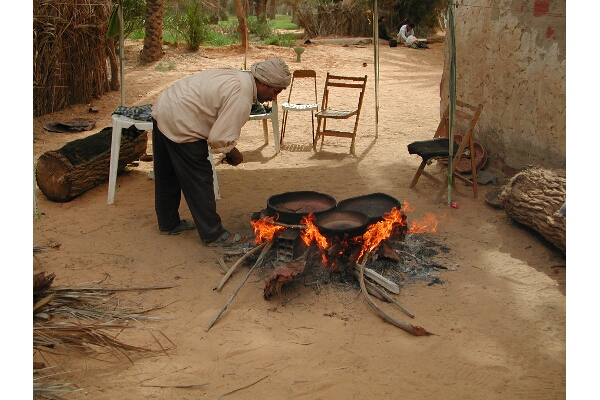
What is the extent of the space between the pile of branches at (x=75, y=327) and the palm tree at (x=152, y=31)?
33.7 ft

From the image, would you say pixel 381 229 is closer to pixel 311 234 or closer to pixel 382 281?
pixel 382 281

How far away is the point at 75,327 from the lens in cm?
326

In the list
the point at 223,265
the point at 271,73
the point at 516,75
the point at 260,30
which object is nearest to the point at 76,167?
the point at 223,265

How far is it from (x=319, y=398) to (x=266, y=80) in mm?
2445

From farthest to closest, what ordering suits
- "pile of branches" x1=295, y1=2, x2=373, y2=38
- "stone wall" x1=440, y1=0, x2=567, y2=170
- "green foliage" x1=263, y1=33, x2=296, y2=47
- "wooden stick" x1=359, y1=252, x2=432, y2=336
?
"pile of branches" x1=295, y1=2, x2=373, y2=38, "green foliage" x1=263, y1=33, x2=296, y2=47, "stone wall" x1=440, y1=0, x2=567, y2=170, "wooden stick" x1=359, y1=252, x2=432, y2=336

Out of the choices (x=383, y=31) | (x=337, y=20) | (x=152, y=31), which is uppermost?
(x=337, y=20)

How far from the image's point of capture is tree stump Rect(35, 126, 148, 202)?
5.73 metres

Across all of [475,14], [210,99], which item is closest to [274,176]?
[210,99]

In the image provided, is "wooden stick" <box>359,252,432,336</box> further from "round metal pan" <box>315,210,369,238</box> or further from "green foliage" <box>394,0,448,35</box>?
"green foliage" <box>394,0,448,35</box>

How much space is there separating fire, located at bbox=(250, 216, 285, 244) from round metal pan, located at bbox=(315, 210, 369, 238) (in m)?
0.32

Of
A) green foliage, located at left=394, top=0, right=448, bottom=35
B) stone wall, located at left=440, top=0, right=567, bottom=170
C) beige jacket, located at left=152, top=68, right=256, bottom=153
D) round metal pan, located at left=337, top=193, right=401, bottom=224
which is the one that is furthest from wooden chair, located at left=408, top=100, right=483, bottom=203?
green foliage, located at left=394, top=0, right=448, bottom=35

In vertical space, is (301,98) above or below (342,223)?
above

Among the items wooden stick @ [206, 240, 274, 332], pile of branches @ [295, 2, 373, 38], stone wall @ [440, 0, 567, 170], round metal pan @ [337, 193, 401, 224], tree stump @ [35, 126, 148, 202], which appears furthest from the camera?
pile of branches @ [295, 2, 373, 38]

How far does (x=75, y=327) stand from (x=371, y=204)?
2609 millimetres
